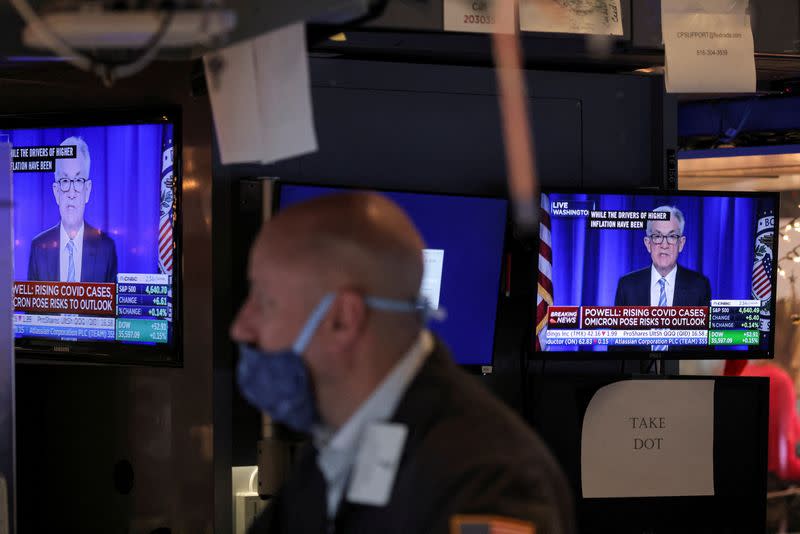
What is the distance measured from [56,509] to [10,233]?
1.31m

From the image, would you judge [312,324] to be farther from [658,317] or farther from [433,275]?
[658,317]

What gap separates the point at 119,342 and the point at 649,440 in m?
1.68

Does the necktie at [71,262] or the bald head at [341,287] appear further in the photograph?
the necktie at [71,262]

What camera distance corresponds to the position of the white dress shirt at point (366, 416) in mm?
1845

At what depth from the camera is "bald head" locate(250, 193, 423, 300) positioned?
1.83m

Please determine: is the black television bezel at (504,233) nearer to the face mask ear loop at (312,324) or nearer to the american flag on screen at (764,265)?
the american flag on screen at (764,265)

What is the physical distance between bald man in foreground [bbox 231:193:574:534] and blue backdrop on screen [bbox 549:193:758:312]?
5.72 ft

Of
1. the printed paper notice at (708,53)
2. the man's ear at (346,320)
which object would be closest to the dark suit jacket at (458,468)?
the man's ear at (346,320)

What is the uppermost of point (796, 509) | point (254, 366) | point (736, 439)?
point (254, 366)

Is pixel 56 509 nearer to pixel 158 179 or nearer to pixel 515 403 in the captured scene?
pixel 158 179

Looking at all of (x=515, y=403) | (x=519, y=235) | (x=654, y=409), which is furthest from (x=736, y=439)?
(x=519, y=235)

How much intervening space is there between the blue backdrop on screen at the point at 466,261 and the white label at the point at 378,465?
1684 mm

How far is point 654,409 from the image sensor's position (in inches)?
146

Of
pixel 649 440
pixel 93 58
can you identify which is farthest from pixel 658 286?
pixel 93 58
